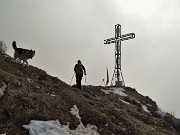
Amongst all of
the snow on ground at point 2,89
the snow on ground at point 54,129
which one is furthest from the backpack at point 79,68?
the snow on ground at point 2,89

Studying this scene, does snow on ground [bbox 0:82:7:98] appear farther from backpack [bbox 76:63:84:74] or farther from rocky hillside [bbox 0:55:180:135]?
backpack [bbox 76:63:84:74]

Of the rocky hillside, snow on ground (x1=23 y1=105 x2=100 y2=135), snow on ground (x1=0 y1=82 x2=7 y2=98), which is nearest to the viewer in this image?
snow on ground (x1=23 y1=105 x2=100 y2=135)

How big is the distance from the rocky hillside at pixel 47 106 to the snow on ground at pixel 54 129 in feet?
0.88

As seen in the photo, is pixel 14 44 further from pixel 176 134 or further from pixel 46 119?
pixel 176 134

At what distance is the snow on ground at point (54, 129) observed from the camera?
19.3 metres

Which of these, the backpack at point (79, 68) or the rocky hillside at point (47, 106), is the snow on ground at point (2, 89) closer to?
the rocky hillside at point (47, 106)

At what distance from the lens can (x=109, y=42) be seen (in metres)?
53.9

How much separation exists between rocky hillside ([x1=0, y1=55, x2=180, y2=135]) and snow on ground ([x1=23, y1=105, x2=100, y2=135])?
269 mm

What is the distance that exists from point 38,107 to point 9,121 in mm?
2339

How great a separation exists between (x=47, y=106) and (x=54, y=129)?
2.09 meters

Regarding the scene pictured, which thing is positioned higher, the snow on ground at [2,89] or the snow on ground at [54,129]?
the snow on ground at [2,89]

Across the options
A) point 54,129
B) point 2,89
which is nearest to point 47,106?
point 54,129

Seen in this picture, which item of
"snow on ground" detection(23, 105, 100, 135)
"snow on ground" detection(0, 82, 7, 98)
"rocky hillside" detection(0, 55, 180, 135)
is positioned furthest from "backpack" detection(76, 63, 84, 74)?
"snow on ground" detection(0, 82, 7, 98)

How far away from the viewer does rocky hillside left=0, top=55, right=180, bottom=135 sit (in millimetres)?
19891
